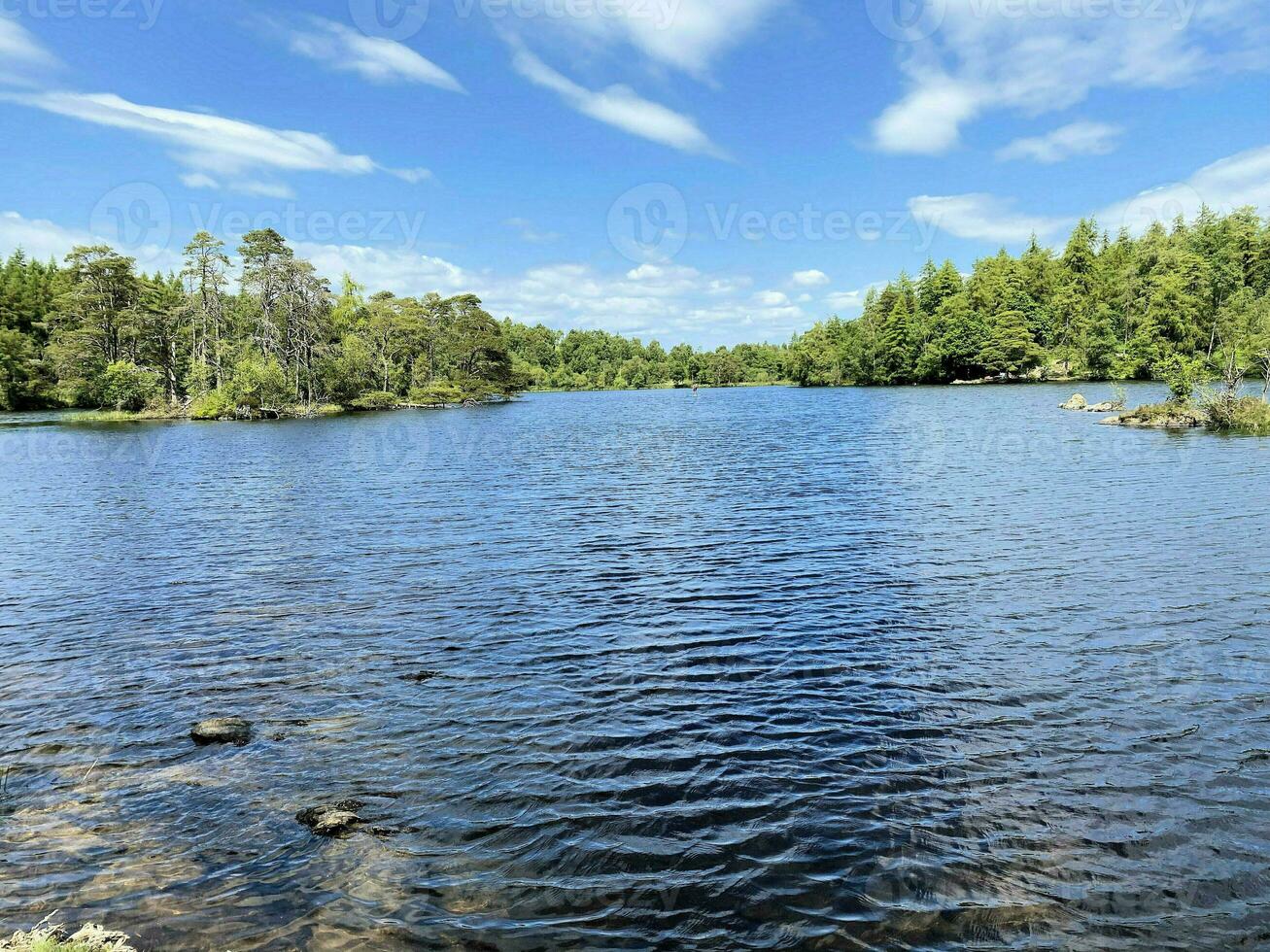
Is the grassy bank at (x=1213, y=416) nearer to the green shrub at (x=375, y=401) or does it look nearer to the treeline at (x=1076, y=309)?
the treeline at (x=1076, y=309)

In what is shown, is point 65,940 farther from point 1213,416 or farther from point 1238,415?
point 1213,416

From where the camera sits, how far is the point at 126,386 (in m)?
97.2

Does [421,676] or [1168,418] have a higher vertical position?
[1168,418]

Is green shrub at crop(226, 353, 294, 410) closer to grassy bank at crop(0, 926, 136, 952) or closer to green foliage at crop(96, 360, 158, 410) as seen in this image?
green foliage at crop(96, 360, 158, 410)

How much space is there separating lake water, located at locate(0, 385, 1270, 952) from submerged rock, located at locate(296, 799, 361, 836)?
216mm

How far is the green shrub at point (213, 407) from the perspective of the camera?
3760 inches

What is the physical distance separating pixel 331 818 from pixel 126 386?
368 feet

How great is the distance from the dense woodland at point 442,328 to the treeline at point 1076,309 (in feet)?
1.29

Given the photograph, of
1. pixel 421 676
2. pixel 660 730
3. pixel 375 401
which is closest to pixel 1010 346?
pixel 375 401

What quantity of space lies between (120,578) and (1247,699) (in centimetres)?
2606

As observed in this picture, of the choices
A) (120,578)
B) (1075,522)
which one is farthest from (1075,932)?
(120,578)

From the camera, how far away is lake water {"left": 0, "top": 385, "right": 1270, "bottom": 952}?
7.13m

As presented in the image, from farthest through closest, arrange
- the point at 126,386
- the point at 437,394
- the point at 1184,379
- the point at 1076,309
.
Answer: the point at 1076,309
the point at 437,394
the point at 126,386
the point at 1184,379

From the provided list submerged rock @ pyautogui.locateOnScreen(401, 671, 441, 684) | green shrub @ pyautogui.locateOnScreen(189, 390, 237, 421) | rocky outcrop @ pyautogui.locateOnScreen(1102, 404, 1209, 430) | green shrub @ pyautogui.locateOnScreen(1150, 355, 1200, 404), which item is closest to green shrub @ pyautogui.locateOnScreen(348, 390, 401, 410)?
green shrub @ pyautogui.locateOnScreen(189, 390, 237, 421)
